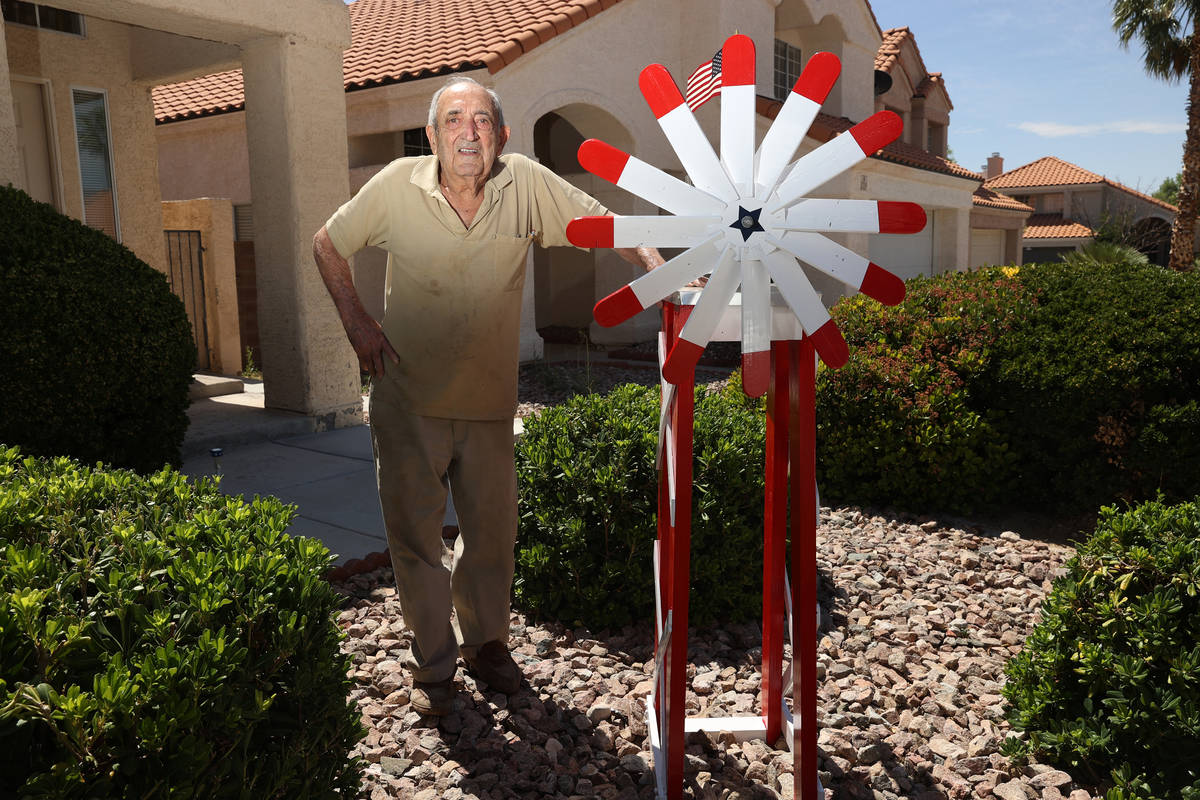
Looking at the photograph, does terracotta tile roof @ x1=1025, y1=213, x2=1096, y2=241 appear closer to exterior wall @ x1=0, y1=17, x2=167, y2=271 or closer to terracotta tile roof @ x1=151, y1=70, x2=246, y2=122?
terracotta tile roof @ x1=151, y1=70, x2=246, y2=122

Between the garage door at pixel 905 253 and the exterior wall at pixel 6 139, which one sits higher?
the exterior wall at pixel 6 139

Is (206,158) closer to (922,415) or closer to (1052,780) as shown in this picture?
(922,415)

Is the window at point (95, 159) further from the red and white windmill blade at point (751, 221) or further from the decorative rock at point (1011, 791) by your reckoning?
the decorative rock at point (1011, 791)

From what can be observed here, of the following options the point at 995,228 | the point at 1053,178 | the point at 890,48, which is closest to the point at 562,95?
the point at 890,48


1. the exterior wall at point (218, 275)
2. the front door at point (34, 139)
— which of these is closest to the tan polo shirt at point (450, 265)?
the front door at point (34, 139)

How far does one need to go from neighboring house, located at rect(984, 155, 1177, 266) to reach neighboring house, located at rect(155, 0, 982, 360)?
59.1 feet

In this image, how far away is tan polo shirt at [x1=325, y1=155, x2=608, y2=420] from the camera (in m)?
2.81

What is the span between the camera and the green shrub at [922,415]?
17.1 ft

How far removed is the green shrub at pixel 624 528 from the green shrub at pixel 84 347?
2.83m

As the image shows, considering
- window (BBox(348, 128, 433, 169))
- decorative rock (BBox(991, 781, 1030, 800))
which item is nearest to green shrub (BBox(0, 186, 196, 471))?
decorative rock (BBox(991, 781, 1030, 800))

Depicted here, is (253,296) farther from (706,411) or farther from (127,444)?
(706,411)

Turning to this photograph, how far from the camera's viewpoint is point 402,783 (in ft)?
8.73

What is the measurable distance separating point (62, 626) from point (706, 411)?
3000 millimetres

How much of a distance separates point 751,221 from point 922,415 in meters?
3.50
